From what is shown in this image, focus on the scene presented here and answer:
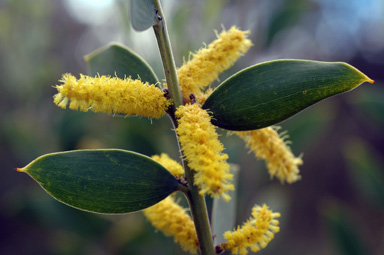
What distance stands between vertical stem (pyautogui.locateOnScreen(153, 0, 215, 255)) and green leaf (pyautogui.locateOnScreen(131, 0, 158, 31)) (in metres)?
0.02

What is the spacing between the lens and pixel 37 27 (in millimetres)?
3777

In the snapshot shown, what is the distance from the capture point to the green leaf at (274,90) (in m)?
0.76

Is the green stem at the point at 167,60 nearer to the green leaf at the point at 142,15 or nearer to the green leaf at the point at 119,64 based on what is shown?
the green leaf at the point at 142,15

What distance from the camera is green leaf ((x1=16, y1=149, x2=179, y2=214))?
0.76 meters

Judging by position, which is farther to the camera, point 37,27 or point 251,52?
point 37,27

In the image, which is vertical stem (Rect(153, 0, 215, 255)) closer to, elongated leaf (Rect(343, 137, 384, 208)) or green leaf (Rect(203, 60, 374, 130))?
green leaf (Rect(203, 60, 374, 130))

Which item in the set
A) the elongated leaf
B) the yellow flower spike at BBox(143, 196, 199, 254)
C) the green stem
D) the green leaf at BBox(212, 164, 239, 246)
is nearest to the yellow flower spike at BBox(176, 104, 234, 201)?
the green stem

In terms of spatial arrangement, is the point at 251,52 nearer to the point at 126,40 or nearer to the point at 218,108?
the point at 126,40

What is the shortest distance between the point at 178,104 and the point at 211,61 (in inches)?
6.7

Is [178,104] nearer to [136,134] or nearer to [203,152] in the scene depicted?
[203,152]

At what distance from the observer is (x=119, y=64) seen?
39.9 inches

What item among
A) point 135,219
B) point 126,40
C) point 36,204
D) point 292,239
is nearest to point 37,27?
point 126,40

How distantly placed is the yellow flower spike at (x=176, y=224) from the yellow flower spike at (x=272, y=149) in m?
0.27

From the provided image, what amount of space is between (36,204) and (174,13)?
5.88 feet
